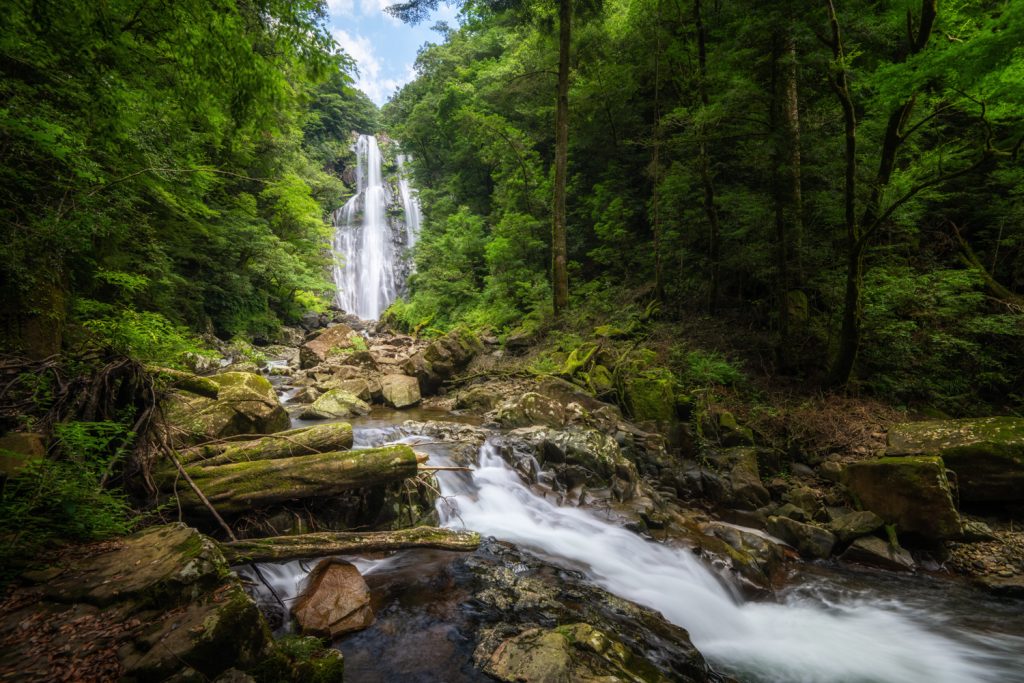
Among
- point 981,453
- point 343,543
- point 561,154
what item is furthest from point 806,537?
point 561,154

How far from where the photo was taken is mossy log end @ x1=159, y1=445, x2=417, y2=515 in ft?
11.7

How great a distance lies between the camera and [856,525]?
5.20 meters

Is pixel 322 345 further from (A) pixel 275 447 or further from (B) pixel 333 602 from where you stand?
(B) pixel 333 602

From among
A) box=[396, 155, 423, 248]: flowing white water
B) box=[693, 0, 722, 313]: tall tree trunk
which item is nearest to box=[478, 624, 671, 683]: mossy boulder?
box=[693, 0, 722, 313]: tall tree trunk

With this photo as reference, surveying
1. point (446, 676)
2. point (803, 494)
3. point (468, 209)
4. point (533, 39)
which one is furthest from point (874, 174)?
point (468, 209)

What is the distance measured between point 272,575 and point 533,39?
18755 millimetres

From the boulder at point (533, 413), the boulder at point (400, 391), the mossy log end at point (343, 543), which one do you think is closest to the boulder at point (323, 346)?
the boulder at point (400, 391)

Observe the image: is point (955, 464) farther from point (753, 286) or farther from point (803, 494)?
point (753, 286)

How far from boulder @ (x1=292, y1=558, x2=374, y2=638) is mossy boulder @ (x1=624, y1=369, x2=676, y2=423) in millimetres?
5927

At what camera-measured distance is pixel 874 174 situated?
A: 6.87m

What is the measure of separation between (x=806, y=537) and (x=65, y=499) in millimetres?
7315

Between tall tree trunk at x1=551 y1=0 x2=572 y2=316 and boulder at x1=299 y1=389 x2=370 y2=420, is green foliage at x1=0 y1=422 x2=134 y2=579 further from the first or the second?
tall tree trunk at x1=551 y1=0 x2=572 y2=316

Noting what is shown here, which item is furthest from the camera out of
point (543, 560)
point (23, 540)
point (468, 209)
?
point (468, 209)

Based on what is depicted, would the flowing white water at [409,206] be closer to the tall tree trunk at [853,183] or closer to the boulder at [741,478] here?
the tall tree trunk at [853,183]
